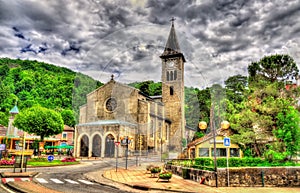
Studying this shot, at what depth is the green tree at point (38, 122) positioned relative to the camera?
117 feet

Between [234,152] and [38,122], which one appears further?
[38,122]

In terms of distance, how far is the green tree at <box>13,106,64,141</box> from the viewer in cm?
3569

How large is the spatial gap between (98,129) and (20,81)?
6247cm

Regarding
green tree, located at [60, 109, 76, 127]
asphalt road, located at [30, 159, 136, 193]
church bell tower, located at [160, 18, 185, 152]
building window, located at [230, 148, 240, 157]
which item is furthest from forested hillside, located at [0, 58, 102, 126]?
church bell tower, located at [160, 18, 185, 152]

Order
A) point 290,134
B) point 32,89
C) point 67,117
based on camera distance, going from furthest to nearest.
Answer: point 32,89 → point 67,117 → point 290,134

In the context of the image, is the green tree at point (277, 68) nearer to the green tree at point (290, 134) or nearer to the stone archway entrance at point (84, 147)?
the green tree at point (290, 134)

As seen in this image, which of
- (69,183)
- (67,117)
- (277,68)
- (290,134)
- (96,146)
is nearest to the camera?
(69,183)

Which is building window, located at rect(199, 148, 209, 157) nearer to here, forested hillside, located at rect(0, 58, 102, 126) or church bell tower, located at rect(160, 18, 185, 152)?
church bell tower, located at rect(160, 18, 185, 152)

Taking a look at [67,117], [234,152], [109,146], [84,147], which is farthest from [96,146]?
[67,117]

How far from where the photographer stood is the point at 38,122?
118 ft

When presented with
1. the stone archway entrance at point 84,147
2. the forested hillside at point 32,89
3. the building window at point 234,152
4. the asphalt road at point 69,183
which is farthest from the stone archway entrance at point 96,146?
the forested hillside at point 32,89

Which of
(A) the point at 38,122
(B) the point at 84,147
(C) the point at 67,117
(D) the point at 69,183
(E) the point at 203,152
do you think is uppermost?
(C) the point at 67,117

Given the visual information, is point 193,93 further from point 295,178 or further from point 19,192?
point 295,178

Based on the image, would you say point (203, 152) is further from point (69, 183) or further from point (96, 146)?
point (96, 146)
